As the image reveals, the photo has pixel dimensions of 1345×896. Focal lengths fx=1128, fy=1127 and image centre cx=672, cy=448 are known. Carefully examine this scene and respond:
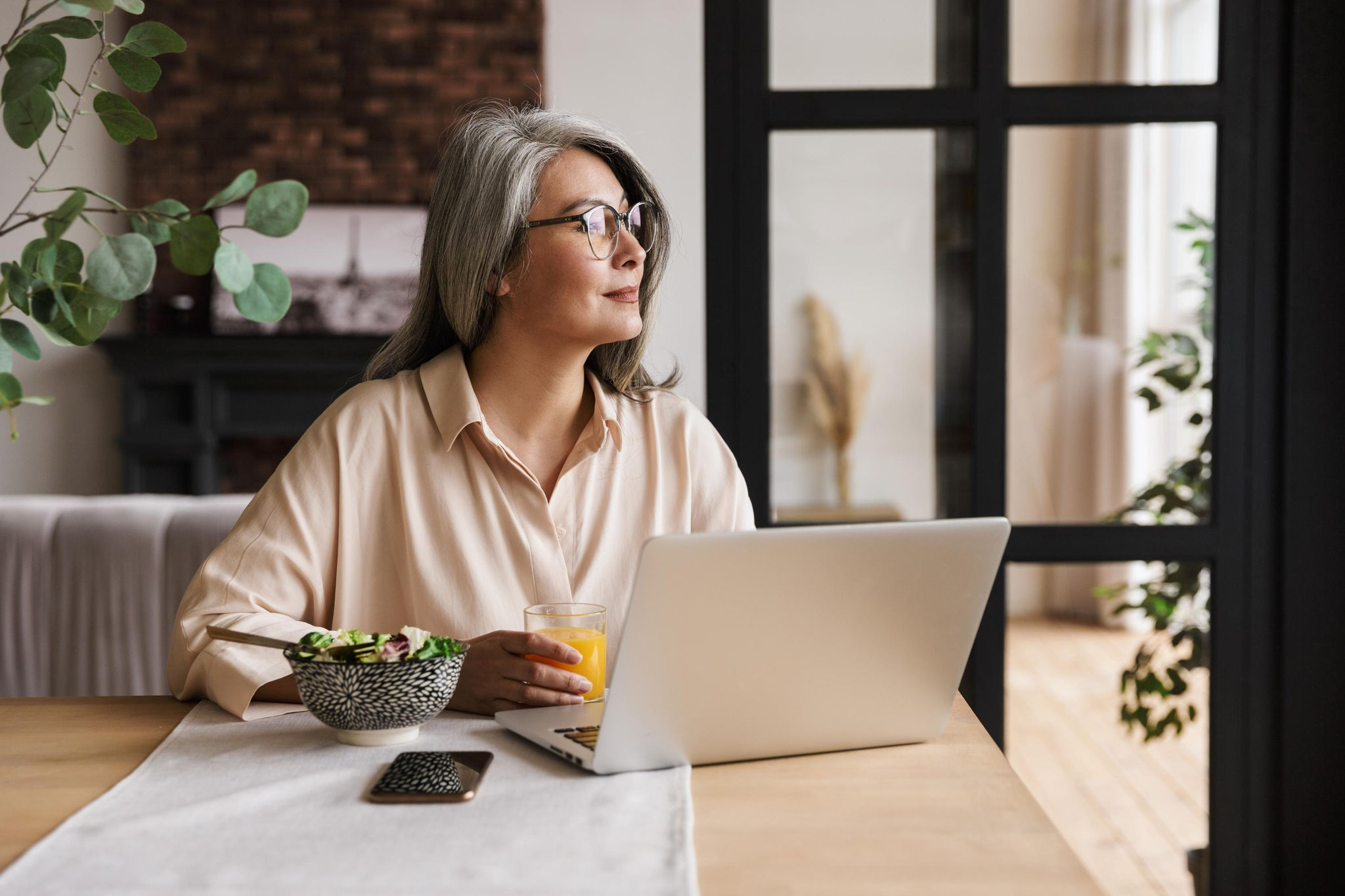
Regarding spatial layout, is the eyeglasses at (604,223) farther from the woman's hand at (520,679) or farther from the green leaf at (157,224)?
the green leaf at (157,224)

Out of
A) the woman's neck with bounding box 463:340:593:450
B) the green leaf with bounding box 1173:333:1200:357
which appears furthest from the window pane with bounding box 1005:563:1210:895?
the woman's neck with bounding box 463:340:593:450

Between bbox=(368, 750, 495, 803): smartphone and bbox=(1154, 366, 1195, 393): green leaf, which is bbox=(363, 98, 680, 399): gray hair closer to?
bbox=(368, 750, 495, 803): smartphone

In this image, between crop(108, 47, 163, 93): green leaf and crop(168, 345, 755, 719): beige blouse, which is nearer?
crop(108, 47, 163, 93): green leaf

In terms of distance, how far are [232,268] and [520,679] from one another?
50 centimetres

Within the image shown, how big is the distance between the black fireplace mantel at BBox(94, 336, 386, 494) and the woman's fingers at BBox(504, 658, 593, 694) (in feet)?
13.8

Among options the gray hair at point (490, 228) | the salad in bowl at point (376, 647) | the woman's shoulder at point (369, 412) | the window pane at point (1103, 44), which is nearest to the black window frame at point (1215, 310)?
the window pane at point (1103, 44)

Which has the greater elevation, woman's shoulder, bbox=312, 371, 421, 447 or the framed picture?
the framed picture

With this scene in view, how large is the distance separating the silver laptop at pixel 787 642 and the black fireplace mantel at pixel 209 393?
14.4 ft

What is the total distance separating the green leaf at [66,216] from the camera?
776mm

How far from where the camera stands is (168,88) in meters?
5.28

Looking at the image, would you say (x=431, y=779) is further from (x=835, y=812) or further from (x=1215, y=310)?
(x=1215, y=310)

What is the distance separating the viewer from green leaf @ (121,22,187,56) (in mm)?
905

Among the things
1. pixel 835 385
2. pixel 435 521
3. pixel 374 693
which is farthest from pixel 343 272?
pixel 374 693

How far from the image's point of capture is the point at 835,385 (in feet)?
7.18
